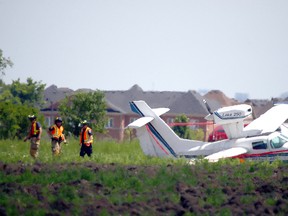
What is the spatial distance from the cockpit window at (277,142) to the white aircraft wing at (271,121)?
32.8 inches

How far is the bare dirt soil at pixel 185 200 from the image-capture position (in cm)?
1614

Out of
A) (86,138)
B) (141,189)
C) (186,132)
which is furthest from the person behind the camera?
(186,132)

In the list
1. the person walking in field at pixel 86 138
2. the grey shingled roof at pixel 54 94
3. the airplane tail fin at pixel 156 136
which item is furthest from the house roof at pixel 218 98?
the person walking in field at pixel 86 138

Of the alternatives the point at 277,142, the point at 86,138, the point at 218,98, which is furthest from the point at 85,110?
the point at 218,98

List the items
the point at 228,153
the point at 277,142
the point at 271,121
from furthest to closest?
the point at 271,121 → the point at 228,153 → the point at 277,142

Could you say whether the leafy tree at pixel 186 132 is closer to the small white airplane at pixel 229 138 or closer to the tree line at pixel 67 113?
the tree line at pixel 67 113

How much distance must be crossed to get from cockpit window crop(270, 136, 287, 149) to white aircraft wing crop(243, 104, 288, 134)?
0.83 meters

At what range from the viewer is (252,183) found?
20.2 meters

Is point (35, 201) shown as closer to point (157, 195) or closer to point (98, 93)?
point (157, 195)

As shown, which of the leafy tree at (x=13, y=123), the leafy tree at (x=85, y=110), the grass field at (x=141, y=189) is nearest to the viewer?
the grass field at (x=141, y=189)

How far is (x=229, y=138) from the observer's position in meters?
30.0

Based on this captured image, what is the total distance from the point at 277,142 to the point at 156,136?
5122 mm

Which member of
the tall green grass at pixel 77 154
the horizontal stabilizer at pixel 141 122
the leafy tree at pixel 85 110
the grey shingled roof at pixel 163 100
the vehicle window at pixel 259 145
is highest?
the grey shingled roof at pixel 163 100

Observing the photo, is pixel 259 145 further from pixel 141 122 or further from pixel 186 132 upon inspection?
pixel 186 132
